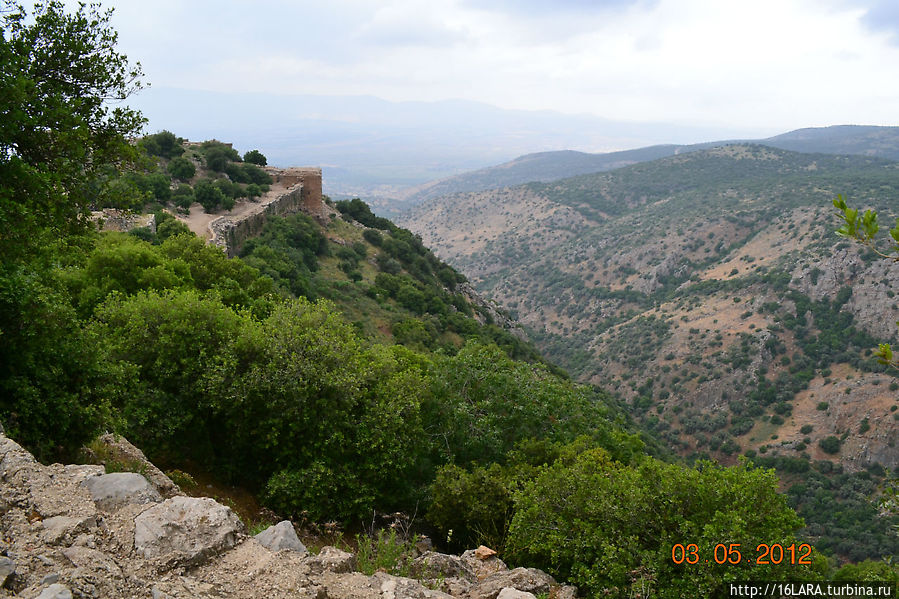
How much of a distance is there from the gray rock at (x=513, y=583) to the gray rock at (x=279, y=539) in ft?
8.21

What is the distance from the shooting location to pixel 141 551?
19.9 feet

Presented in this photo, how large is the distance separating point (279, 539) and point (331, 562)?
2.49 feet

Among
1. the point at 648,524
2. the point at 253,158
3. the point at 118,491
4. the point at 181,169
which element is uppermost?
the point at 253,158

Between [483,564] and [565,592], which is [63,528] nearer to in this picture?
[483,564]

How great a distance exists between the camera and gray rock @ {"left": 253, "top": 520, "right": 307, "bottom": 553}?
6.86 metres

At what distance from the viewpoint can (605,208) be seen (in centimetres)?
11469

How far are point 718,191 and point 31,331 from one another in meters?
105

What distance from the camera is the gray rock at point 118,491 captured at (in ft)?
22.1

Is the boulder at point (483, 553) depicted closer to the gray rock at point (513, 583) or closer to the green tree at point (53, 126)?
the gray rock at point (513, 583)

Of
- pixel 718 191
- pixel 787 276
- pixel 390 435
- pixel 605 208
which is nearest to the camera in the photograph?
pixel 390 435

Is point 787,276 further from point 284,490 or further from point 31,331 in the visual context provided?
point 31,331

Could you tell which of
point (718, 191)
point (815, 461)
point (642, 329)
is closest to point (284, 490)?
point (815, 461)
